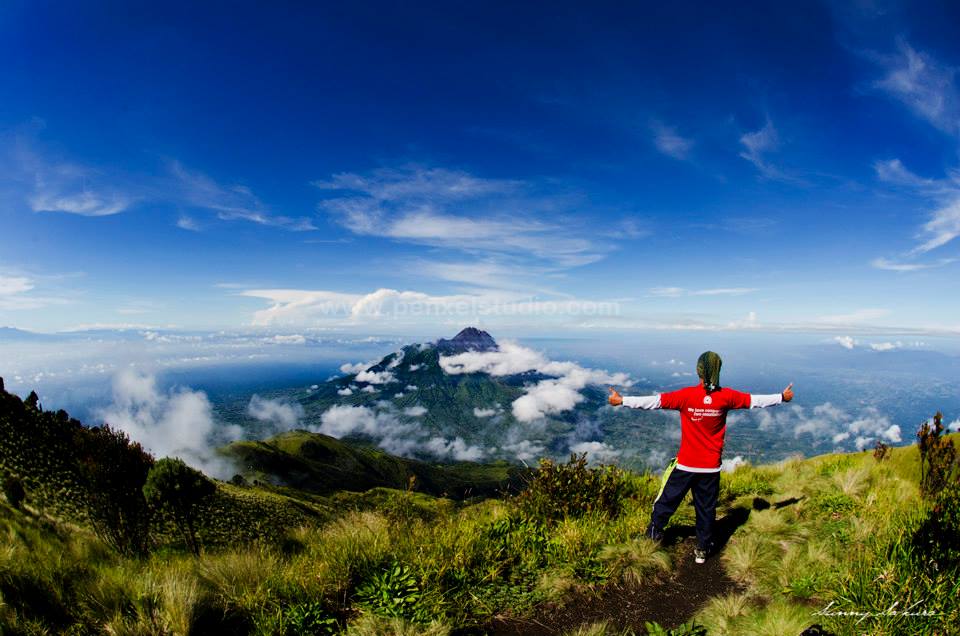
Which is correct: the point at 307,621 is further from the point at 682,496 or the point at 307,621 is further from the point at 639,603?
the point at 682,496

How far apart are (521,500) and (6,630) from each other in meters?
6.95

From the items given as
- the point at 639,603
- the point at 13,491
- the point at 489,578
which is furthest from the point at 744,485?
the point at 13,491

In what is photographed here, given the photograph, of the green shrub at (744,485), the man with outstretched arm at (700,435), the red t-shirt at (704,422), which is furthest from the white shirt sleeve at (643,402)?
the green shrub at (744,485)

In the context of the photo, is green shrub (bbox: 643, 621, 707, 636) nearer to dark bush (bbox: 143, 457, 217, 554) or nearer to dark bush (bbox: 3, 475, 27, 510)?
dark bush (bbox: 143, 457, 217, 554)

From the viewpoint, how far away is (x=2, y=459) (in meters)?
23.8

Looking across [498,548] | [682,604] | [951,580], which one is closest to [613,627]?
[682,604]

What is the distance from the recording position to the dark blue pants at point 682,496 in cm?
698

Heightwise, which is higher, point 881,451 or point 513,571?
point 881,451

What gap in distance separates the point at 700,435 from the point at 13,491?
32473 mm

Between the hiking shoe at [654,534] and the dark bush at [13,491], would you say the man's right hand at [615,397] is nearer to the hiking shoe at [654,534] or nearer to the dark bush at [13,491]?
the hiking shoe at [654,534]

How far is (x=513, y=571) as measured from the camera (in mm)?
6078

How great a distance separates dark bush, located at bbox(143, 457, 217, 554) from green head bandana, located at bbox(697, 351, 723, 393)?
17.2 metres

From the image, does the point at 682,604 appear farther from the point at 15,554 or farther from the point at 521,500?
the point at 15,554

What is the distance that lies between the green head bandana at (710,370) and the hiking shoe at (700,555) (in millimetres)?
2598
